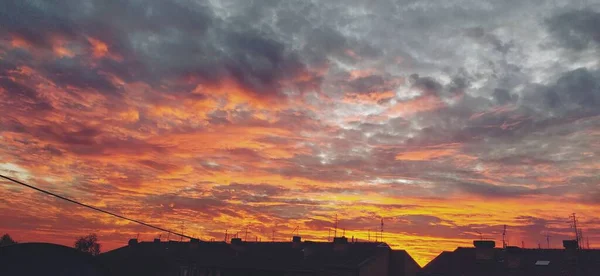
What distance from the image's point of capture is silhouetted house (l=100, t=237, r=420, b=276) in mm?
52844

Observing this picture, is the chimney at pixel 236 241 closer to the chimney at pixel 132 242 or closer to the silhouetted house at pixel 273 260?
the silhouetted house at pixel 273 260

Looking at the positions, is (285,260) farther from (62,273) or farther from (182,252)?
(62,273)

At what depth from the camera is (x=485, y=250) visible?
5256cm

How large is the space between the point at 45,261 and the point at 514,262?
43919 mm

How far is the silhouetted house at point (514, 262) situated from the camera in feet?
152

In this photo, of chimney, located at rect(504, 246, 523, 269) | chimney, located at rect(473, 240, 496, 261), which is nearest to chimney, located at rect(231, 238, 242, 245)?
chimney, located at rect(473, 240, 496, 261)

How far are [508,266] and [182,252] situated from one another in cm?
4636

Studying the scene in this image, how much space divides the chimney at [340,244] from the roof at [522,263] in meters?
10.5

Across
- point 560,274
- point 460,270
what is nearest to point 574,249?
point 560,274

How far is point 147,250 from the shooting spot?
77188mm

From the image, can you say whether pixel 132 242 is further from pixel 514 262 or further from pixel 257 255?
pixel 514 262

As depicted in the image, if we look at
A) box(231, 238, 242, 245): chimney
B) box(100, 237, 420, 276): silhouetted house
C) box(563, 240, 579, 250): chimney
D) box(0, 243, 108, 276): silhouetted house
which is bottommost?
box(0, 243, 108, 276): silhouetted house

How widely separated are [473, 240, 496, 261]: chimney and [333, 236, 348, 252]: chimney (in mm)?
15662

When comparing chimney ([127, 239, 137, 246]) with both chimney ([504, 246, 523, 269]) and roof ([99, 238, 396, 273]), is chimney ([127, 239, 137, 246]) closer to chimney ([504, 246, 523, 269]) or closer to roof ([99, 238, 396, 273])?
roof ([99, 238, 396, 273])
